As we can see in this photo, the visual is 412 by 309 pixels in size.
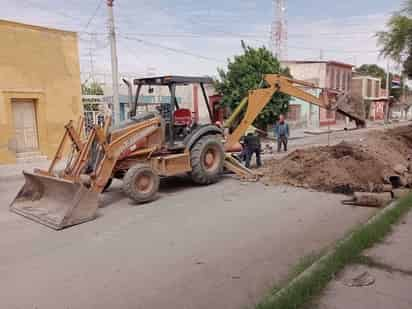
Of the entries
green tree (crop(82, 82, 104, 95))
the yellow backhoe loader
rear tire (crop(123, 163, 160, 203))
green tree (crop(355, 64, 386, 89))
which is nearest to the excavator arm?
the yellow backhoe loader

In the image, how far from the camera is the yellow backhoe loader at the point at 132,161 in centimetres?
673

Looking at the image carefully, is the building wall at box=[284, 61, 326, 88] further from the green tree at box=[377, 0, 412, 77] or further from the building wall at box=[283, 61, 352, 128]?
the green tree at box=[377, 0, 412, 77]

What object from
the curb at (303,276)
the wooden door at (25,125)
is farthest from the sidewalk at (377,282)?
the wooden door at (25,125)

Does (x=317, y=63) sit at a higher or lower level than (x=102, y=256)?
higher

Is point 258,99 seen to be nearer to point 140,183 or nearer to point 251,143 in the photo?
point 251,143

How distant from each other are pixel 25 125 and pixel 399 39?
48.7 ft

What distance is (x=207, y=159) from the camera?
30.3 feet

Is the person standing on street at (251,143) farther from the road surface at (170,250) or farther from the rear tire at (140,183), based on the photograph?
the rear tire at (140,183)

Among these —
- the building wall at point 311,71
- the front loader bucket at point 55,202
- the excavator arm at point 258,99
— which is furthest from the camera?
the building wall at point 311,71

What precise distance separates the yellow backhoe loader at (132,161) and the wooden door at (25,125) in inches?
309

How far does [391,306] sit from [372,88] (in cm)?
5207

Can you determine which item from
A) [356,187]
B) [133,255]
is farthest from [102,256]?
[356,187]

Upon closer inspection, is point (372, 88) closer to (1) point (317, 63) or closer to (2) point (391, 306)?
(1) point (317, 63)

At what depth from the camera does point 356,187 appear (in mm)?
8344
